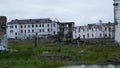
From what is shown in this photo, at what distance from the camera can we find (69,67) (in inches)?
1668

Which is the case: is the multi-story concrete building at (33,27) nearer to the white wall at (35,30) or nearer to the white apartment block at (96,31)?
the white wall at (35,30)

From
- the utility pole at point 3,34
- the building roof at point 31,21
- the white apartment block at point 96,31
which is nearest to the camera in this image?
the utility pole at point 3,34

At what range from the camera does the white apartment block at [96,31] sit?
437ft

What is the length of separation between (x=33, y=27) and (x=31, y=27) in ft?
2.66

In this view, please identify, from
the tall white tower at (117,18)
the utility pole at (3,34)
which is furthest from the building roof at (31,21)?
the utility pole at (3,34)

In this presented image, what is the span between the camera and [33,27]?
5842 inches

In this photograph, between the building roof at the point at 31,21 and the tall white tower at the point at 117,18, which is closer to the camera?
the tall white tower at the point at 117,18

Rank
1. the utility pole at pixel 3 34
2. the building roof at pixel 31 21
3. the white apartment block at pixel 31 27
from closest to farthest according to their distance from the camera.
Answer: the utility pole at pixel 3 34 < the white apartment block at pixel 31 27 < the building roof at pixel 31 21

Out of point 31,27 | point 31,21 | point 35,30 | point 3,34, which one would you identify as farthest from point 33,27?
point 3,34

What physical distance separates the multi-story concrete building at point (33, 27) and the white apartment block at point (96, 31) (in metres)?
7.97

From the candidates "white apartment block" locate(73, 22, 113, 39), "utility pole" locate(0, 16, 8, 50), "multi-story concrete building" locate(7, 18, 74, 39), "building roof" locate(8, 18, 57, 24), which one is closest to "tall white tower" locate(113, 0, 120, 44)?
"utility pole" locate(0, 16, 8, 50)

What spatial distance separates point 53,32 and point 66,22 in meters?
6.49

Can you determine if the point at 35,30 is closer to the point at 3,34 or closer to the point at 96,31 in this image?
the point at 96,31

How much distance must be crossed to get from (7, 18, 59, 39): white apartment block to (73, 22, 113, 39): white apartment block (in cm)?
1137
